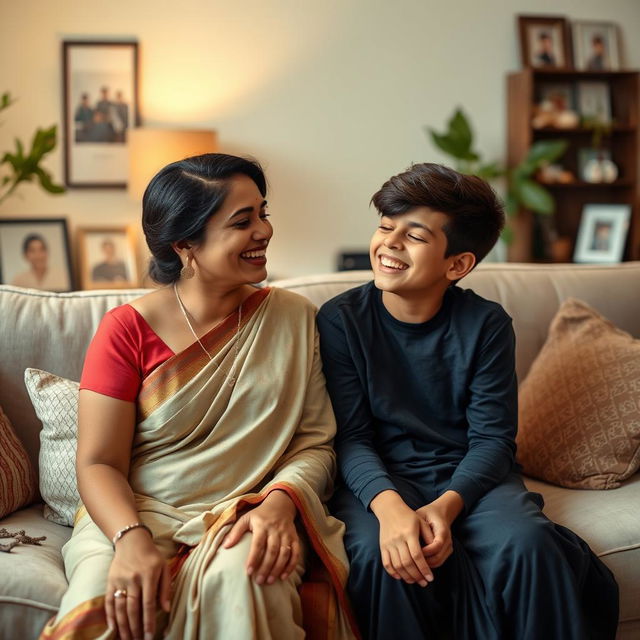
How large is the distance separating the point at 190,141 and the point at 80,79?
79 centimetres

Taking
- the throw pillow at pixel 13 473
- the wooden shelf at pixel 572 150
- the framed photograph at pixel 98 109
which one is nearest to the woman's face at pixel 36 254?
the framed photograph at pixel 98 109

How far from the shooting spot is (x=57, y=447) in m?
1.74

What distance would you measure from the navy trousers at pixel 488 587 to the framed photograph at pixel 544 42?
11.6 feet

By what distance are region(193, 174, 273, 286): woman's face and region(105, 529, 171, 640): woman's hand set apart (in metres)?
0.56

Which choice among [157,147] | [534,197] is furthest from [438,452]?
[534,197]

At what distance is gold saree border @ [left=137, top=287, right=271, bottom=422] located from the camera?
1.60m

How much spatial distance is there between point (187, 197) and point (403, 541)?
774 millimetres

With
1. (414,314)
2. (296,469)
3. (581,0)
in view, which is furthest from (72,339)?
(581,0)

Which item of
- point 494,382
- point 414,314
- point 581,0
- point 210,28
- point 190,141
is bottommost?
point 494,382

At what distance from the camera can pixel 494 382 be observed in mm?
1714

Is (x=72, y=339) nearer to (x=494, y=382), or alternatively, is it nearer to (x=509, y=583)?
(x=494, y=382)

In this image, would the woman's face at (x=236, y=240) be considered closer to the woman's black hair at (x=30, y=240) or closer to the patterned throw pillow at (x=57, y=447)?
the patterned throw pillow at (x=57, y=447)

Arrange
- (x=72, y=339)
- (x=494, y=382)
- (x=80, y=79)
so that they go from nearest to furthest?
(x=494, y=382) < (x=72, y=339) < (x=80, y=79)

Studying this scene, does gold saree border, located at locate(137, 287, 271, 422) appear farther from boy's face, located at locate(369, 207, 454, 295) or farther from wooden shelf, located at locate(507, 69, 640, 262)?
wooden shelf, located at locate(507, 69, 640, 262)
